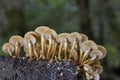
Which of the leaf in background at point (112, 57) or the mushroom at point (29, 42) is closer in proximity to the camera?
the mushroom at point (29, 42)

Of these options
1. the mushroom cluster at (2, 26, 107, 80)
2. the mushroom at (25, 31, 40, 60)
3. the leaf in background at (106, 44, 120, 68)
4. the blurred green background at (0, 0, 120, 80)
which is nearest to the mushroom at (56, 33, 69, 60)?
the mushroom cluster at (2, 26, 107, 80)

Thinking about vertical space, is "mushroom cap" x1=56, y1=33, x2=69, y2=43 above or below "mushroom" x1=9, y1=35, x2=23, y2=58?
below

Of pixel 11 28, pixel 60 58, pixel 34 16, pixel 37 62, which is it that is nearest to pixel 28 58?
pixel 37 62

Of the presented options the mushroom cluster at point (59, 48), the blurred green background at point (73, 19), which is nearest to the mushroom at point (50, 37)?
the mushroom cluster at point (59, 48)

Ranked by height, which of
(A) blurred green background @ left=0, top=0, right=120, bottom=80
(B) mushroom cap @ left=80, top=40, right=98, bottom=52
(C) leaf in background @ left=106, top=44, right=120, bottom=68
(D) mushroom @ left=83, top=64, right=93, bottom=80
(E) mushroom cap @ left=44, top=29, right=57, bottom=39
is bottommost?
(D) mushroom @ left=83, top=64, right=93, bottom=80

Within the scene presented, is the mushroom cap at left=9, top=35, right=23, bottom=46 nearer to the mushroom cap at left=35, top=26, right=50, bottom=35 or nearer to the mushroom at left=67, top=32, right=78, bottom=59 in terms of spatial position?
the mushroom cap at left=35, top=26, right=50, bottom=35

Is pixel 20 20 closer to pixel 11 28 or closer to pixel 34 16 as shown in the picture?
pixel 11 28

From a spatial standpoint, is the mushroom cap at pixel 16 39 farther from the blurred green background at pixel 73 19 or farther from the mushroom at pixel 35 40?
the blurred green background at pixel 73 19
